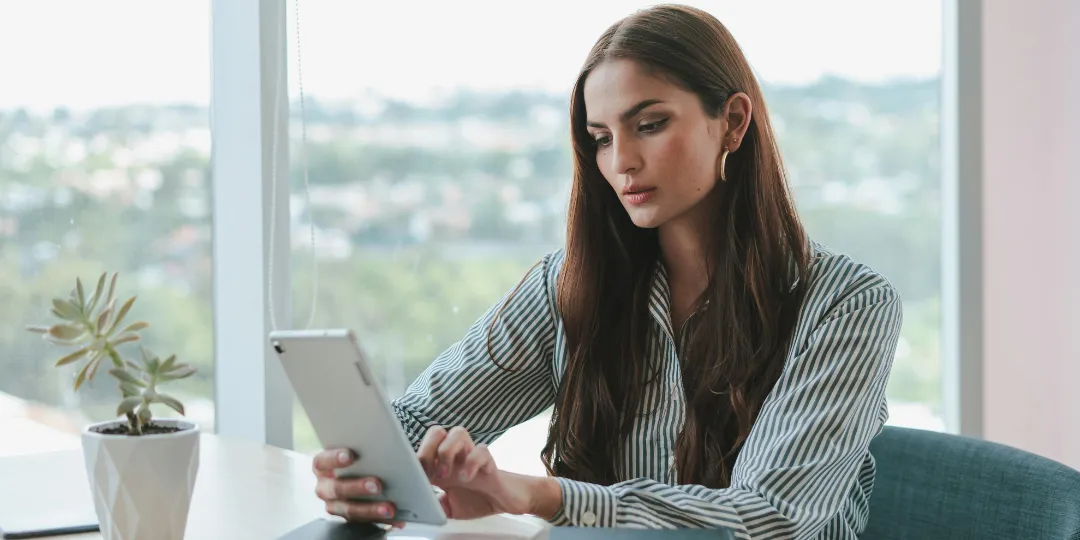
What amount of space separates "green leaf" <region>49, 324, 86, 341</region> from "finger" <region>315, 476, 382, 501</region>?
0.90ft

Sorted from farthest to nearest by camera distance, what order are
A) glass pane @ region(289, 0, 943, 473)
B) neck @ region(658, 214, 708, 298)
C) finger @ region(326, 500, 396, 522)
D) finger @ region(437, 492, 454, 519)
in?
glass pane @ region(289, 0, 943, 473), neck @ region(658, 214, 708, 298), finger @ region(437, 492, 454, 519), finger @ region(326, 500, 396, 522)

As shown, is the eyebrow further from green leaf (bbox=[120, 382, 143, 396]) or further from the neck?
green leaf (bbox=[120, 382, 143, 396])

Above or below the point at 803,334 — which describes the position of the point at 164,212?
above

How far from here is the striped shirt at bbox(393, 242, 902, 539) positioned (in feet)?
3.77

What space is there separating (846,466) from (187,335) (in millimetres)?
1253

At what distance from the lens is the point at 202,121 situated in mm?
1904

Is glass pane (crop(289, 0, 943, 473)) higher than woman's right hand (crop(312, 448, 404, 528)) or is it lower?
higher

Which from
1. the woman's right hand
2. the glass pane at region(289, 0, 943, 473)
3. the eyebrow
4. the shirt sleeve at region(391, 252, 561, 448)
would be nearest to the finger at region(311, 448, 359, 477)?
the woman's right hand

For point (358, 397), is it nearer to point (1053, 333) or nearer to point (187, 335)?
point (187, 335)

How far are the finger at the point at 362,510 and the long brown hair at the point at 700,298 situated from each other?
52cm

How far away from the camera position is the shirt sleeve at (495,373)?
155 centimetres

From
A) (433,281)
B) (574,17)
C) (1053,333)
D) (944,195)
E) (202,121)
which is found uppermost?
(574,17)

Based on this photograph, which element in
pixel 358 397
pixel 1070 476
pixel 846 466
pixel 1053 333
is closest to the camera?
pixel 358 397

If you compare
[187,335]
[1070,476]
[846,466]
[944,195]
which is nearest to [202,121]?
[187,335]
